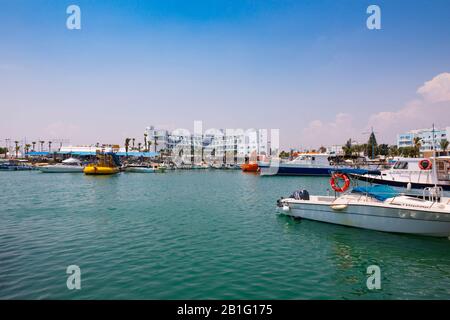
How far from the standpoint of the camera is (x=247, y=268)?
11.7 metres

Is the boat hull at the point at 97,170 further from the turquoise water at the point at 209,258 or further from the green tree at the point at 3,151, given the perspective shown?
the green tree at the point at 3,151

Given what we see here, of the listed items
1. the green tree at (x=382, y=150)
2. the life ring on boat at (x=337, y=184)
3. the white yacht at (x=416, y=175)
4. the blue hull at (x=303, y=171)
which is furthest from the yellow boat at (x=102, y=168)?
the green tree at (x=382, y=150)

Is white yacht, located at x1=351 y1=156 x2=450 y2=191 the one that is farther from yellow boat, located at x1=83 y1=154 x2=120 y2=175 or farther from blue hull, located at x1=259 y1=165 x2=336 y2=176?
yellow boat, located at x1=83 y1=154 x2=120 y2=175

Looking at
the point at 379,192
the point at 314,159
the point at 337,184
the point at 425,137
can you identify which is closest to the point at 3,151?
the point at 314,159

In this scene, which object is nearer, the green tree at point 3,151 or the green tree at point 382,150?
the green tree at point 382,150

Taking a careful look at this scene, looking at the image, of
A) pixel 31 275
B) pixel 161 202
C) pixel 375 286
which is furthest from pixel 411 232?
pixel 161 202

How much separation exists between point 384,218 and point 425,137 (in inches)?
6501

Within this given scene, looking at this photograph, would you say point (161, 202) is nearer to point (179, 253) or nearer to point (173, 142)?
point (179, 253)

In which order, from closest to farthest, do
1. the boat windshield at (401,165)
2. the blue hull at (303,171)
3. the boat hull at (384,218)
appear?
the boat hull at (384,218), the boat windshield at (401,165), the blue hull at (303,171)

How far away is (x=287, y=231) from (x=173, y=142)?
182 m

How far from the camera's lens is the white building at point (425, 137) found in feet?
450

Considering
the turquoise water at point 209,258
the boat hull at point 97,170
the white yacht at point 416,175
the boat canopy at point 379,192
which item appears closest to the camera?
the turquoise water at point 209,258

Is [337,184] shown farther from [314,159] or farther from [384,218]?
[314,159]

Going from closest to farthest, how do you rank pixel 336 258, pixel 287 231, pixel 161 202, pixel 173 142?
pixel 336 258, pixel 287 231, pixel 161 202, pixel 173 142
